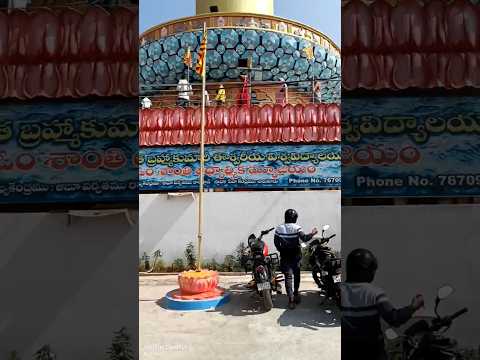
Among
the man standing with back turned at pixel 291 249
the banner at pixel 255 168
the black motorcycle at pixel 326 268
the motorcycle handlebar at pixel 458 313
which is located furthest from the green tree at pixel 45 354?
the banner at pixel 255 168

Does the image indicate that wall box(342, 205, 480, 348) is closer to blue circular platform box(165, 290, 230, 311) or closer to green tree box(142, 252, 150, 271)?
blue circular platform box(165, 290, 230, 311)

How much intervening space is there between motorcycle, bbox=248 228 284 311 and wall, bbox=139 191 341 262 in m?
1.80

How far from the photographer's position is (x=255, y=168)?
8086mm

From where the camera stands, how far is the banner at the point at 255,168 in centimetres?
802

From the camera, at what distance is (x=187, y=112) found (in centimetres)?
837

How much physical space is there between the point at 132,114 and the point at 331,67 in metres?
11.4

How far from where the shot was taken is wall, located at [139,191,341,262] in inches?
311

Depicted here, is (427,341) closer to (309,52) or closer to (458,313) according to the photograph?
(458,313)

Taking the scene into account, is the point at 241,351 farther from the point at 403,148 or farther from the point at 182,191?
the point at 182,191

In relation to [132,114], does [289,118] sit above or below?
above

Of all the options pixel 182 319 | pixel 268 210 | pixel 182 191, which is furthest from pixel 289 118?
pixel 182 319

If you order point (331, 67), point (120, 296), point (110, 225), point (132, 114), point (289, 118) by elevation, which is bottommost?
point (120, 296)

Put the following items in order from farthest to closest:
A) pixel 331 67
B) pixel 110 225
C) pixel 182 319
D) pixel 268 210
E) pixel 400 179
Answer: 1. pixel 331 67
2. pixel 268 210
3. pixel 182 319
4. pixel 110 225
5. pixel 400 179

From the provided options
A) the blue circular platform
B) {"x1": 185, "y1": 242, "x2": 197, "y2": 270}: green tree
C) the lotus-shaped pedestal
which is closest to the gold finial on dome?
{"x1": 185, "y1": 242, "x2": 197, "y2": 270}: green tree
